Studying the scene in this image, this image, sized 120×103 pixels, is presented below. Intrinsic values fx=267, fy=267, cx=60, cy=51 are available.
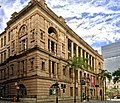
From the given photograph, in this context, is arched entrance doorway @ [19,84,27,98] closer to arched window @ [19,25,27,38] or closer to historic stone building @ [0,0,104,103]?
historic stone building @ [0,0,104,103]

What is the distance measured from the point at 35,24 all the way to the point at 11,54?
45.6ft

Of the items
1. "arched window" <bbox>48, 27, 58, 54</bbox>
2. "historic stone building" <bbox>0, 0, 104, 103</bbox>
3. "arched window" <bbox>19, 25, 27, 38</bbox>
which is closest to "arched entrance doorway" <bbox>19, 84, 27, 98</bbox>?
"historic stone building" <bbox>0, 0, 104, 103</bbox>

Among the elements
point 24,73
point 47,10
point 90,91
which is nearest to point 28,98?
point 24,73

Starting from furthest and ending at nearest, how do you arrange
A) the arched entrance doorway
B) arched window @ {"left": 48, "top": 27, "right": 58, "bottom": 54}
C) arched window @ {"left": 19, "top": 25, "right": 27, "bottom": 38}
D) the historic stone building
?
1. arched window @ {"left": 48, "top": 27, "right": 58, "bottom": 54}
2. arched window @ {"left": 19, "top": 25, "right": 27, "bottom": 38}
3. the arched entrance doorway
4. the historic stone building

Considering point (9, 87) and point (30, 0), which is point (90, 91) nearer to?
point (9, 87)

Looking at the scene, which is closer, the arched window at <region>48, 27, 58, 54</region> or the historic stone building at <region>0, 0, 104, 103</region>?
the historic stone building at <region>0, 0, 104, 103</region>

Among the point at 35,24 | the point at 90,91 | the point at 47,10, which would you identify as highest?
the point at 47,10

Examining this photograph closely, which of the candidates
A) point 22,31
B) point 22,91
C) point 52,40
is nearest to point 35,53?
point 22,31

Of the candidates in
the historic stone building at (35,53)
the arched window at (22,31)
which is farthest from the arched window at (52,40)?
the arched window at (22,31)

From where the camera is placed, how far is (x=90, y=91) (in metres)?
91.5

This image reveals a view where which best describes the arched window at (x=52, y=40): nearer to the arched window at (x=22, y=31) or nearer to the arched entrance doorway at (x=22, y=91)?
the arched window at (x=22, y=31)

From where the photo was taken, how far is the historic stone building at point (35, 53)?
51812mm

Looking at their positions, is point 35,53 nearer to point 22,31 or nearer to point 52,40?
point 22,31

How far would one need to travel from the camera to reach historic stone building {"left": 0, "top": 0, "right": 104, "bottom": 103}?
51812mm
